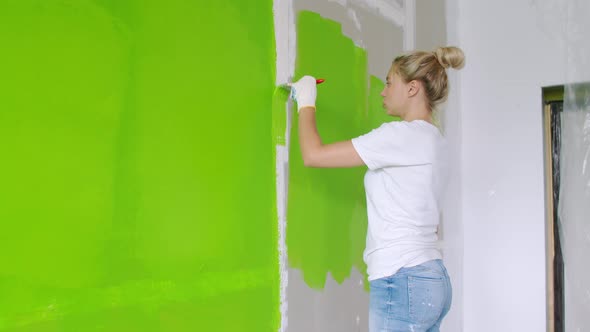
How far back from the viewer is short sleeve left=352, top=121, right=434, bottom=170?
4.61 ft

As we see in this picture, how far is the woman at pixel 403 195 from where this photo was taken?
4.64 feet

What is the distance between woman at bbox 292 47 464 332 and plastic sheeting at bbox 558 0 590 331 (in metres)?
0.66

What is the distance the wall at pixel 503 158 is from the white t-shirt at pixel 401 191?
1.20m

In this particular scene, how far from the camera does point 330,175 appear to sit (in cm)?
187

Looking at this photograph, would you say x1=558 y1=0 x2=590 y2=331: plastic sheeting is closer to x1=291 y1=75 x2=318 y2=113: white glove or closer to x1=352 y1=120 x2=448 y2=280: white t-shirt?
x1=352 y1=120 x2=448 y2=280: white t-shirt

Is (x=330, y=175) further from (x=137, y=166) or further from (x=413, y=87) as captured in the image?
(x=137, y=166)

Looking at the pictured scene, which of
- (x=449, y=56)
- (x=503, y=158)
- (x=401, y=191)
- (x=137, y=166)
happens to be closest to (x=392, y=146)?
(x=401, y=191)

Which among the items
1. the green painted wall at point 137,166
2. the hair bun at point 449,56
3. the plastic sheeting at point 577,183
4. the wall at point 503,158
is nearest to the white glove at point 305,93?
the green painted wall at point 137,166

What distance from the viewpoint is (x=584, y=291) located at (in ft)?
6.05

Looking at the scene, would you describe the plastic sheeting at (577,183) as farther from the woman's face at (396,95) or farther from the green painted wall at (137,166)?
the green painted wall at (137,166)

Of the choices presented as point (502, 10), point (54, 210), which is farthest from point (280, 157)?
point (502, 10)

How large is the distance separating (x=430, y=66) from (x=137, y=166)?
0.88 m

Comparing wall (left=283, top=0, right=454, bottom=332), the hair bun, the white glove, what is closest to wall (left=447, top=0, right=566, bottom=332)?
wall (left=283, top=0, right=454, bottom=332)

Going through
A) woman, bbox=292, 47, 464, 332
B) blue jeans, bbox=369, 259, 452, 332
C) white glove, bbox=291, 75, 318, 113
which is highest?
white glove, bbox=291, 75, 318, 113
